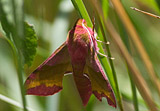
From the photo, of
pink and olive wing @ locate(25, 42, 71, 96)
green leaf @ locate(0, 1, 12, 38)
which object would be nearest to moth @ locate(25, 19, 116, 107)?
pink and olive wing @ locate(25, 42, 71, 96)

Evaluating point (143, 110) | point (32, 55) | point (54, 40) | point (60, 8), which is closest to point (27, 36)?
point (32, 55)

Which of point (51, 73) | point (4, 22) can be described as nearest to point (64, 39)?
point (51, 73)

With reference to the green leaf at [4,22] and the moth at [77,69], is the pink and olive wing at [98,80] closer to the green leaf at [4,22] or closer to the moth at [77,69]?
the moth at [77,69]

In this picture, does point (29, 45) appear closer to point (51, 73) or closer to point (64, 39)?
point (51, 73)

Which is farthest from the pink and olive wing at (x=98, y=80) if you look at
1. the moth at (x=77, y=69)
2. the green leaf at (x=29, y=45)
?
the green leaf at (x=29, y=45)

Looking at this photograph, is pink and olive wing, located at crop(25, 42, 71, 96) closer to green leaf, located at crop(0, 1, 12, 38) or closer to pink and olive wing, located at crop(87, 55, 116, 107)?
pink and olive wing, located at crop(87, 55, 116, 107)

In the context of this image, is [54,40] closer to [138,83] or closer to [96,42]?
[96,42]
